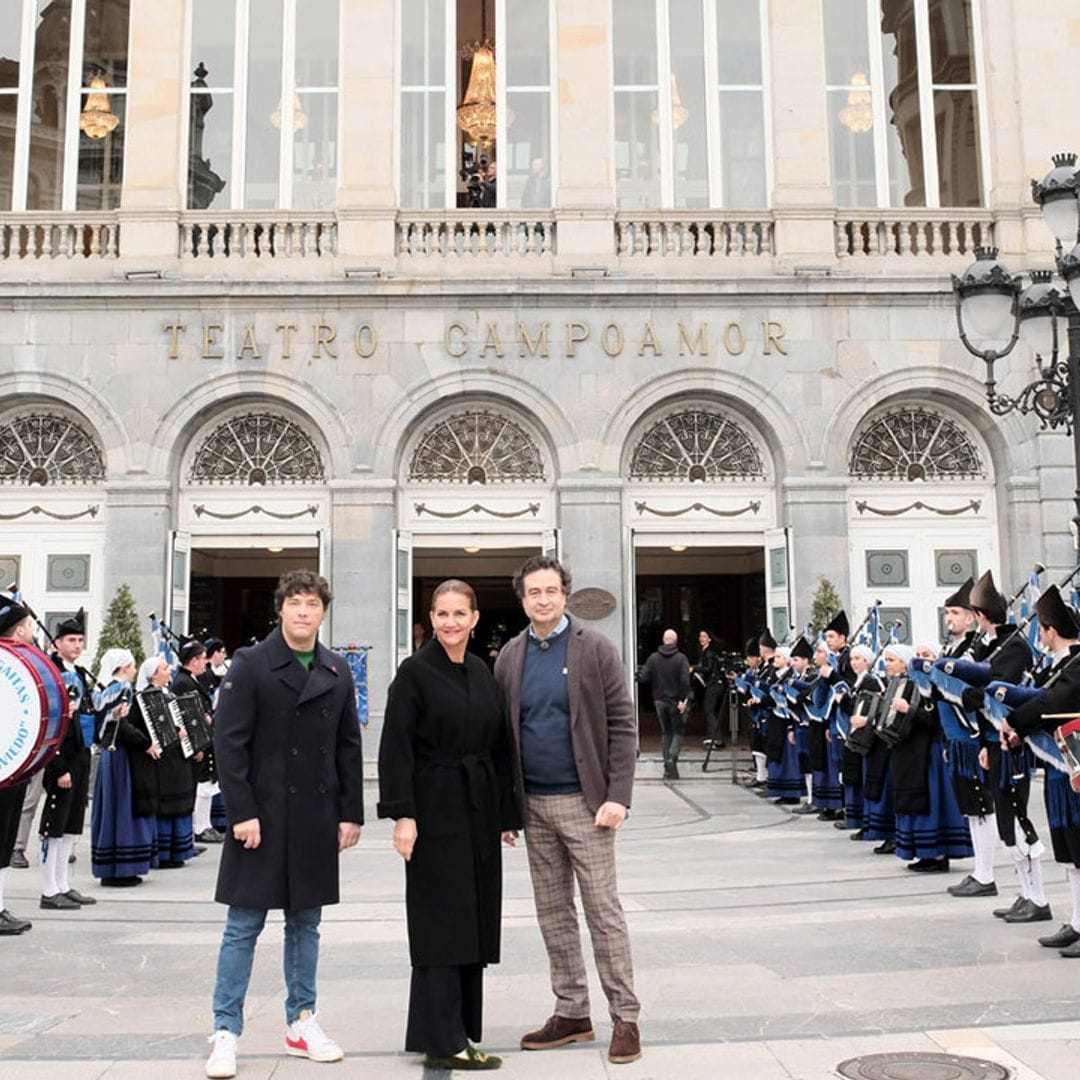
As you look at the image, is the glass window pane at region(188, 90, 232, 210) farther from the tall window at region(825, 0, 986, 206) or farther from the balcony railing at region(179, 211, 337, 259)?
the tall window at region(825, 0, 986, 206)

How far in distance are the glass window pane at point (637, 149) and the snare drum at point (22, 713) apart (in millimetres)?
15801

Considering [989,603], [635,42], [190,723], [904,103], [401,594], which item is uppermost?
[635,42]

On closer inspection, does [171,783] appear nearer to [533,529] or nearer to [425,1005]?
[425,1005]

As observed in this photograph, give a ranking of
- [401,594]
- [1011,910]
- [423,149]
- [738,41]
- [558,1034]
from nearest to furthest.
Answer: [558,1034], [1011,910], [401,594], [423,149], [738,41]

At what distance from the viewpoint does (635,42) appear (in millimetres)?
21766

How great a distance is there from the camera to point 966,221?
843 inches

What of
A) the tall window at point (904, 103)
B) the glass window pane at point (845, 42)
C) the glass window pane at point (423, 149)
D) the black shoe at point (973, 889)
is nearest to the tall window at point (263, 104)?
the glass window pane at point (423, 149)

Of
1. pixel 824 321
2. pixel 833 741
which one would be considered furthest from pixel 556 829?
pixel 824 321

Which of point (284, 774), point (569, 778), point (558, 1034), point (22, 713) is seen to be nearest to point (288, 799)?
point (284, 774)

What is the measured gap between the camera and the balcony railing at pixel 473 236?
21078 mm

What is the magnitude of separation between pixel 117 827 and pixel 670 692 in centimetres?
955

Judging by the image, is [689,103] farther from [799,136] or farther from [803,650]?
[803,650]

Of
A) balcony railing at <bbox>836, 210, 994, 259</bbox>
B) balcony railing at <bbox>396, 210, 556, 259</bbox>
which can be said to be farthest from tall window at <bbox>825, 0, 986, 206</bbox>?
balcony railing at <bbox>396, 210, 556, 259</bbox>

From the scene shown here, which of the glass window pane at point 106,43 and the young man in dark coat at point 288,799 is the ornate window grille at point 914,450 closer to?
the glass window pane at point 106,43
